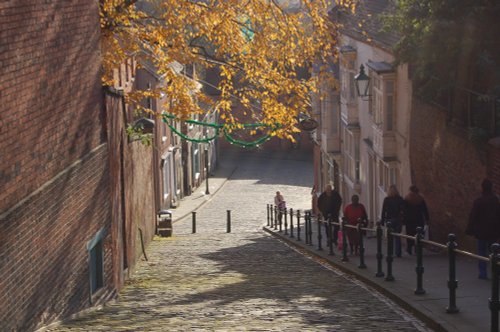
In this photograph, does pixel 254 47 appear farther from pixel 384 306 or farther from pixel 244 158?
pixel 244 158

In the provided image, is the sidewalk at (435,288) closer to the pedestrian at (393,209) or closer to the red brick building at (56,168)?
the pedestrian at (393,209)

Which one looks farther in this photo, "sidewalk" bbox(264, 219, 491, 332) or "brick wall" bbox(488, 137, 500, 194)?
"brick wall" bbox(488, 137, 500, 194)

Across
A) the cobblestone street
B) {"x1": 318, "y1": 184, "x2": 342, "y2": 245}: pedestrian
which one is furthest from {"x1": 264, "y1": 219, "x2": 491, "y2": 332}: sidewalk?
{"x1": 318, "y1": 184, "x2": 342, "y2": 245}: pedestrian

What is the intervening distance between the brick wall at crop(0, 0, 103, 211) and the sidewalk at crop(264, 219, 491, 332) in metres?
4.59

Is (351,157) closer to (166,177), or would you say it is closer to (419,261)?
(166,177)

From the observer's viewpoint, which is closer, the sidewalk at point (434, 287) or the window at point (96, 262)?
the sidewalk at point (434, 287)

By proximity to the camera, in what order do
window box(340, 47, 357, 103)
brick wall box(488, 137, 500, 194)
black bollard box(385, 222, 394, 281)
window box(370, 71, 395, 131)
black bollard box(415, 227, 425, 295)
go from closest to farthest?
1. black bollard box(415, 227, 425, 295)
2. black bollard box(385, 222, 394, 281)
3. brick wall box(488, 137, 500, 194)
4. window box(370, 71, 395, 131)
5. window box(340, 47, 357, 103)

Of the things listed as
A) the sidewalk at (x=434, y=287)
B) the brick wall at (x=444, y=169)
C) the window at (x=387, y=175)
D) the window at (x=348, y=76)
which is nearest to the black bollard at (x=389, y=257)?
the sidewalk at (x=434, y=287)

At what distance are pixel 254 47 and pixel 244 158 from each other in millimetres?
54945

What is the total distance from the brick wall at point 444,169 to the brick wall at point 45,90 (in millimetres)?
6913

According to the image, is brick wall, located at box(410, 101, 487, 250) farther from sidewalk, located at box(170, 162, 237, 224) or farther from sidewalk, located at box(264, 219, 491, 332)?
sidewalk, located at box(170, 162, 237, 224)

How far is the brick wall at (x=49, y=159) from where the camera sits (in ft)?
31.8

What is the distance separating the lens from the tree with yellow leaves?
20.4m

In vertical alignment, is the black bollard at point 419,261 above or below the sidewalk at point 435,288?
above
